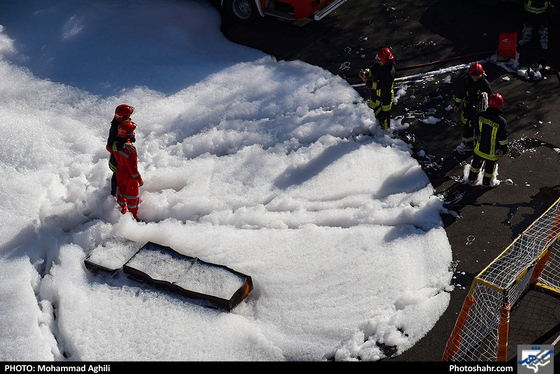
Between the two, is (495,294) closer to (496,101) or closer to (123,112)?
(496,101)

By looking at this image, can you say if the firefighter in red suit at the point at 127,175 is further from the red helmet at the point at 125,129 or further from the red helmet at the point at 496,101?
the red helmet at the point at 496,101

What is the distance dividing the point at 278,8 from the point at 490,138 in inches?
199

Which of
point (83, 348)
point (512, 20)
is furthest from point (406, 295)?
point (512, 20)

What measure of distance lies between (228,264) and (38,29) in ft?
20.2

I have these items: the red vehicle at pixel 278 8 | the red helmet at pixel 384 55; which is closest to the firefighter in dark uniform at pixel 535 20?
the red vehicle at pixel 278 8

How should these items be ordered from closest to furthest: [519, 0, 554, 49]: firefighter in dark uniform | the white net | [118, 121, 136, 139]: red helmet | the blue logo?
1. the blue logo
2. the white net
3. [118, 121, 136, 139]: red helmet
4. [519, 0, 554, 49]: firefighter in dark uniform

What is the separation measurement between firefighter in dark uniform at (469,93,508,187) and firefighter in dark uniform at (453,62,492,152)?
1.82ft

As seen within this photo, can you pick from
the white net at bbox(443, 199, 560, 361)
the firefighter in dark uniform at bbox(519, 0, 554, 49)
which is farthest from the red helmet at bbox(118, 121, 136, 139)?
the firefighter in dark uniform at bbox(519, 0, 554, 49)

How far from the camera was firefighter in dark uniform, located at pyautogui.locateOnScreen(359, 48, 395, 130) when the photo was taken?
842cm

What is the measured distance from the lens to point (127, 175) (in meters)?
7.24

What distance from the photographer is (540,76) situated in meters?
9.89

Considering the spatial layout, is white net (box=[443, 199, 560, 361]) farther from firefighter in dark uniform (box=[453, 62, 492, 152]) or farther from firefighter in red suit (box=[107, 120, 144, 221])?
firefighter in red suit (box=[107, 120, 144, 221])

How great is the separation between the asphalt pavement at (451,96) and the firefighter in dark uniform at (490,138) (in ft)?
1.06

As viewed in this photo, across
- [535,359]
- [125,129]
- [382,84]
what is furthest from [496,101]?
[125,129]
